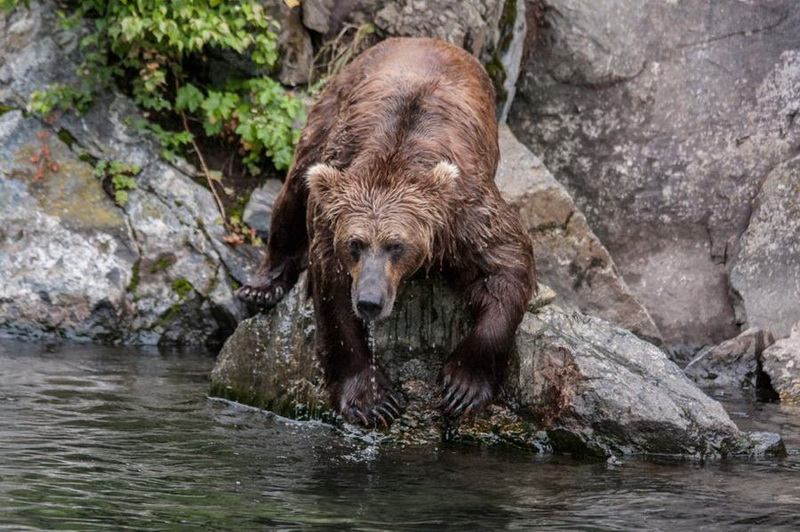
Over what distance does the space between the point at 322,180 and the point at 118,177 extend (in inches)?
162

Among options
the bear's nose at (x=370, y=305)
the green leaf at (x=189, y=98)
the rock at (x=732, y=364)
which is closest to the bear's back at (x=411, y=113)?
the bear's nose at (x=370, y=305)

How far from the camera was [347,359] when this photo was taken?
264 inches

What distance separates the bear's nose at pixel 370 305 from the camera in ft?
19.6

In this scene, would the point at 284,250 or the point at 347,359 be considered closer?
the point at 347,359

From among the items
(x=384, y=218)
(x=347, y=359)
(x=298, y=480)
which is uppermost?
(x=384, y=218)

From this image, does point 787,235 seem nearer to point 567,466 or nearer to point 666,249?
point 666,249

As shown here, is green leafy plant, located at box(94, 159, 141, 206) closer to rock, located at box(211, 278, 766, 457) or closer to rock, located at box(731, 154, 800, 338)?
rock, located at box(211, 278, 766, 457)

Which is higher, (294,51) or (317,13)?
(317,13)

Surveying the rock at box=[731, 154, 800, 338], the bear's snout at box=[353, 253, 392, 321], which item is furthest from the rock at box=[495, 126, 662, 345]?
the bear's snout at box=[353, 253, 392, 321]

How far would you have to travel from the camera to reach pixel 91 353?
29.6 ft

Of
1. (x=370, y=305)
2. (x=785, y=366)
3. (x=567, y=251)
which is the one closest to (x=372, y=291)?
(x=370, y=305)

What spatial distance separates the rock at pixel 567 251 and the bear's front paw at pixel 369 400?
359 cm

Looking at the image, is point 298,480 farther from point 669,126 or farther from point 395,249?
point 669,126

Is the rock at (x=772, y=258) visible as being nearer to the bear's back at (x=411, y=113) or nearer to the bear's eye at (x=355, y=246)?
the bear's back at (x=411, y=113)
